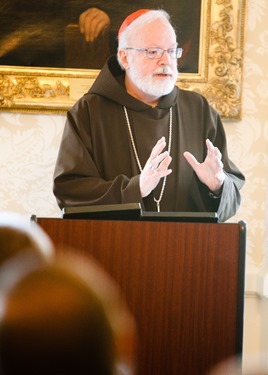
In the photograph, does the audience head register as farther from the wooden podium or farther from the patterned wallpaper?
the patterned wallpaper

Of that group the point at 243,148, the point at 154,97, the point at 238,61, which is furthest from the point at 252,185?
the point at 154,97

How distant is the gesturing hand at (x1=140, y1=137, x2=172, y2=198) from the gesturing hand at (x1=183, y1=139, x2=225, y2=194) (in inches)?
→ 6.2

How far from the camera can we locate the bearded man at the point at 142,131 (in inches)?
141

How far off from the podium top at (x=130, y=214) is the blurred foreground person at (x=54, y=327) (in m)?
2.02

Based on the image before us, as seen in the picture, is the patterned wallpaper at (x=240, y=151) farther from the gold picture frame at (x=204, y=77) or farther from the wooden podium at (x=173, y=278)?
the wooden podium at (x=173, y=278)

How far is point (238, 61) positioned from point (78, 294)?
426 cm

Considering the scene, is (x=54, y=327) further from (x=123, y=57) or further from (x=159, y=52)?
(x=123, y=57)

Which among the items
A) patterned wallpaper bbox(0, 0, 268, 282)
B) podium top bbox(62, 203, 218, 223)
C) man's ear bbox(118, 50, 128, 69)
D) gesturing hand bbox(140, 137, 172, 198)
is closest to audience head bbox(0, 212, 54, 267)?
podium top bbox(62, 203, 218, 223)

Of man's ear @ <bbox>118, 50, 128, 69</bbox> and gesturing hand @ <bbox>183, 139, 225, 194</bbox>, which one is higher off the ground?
man's ear @ <bbox>118, 50, 128, 69</bbox>

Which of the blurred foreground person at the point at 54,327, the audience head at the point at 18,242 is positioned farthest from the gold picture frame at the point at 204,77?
the blurred foreground person at the point at 54,327

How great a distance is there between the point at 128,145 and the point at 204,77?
96 cm

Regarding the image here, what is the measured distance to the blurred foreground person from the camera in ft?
1.28

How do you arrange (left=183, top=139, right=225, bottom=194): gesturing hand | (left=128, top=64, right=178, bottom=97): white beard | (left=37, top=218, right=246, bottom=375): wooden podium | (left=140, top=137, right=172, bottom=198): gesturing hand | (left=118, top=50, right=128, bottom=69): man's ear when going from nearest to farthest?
(left=37, top=218, right=246, bottom=375): wooden podium
(left=140, top=137, right=172, bottom=198): gesturing hand
(left=183, top=139, right=225, bottom=194): gesturing hand
(left=128, top=64, right=178, bottom=97): white beard
(left=118, top=50, right=128, bottom=69): man's ear

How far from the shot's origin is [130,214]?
8.10 feet
